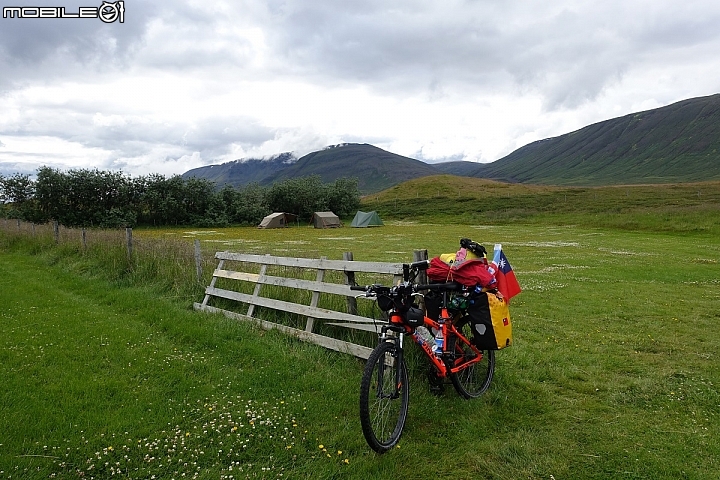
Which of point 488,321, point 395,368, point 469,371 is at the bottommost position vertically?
point 469,371

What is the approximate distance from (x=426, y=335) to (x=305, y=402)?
65.9 inches

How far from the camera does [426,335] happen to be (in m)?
5.26

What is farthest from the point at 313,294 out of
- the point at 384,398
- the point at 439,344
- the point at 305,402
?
the point at 384,398

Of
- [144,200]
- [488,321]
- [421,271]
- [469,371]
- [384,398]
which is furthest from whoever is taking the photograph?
[144,200]

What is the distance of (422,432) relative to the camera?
4.91 metres

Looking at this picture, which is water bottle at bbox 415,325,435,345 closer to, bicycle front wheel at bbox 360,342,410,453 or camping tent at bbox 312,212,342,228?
bicycle front wheel at bbox 360,342,410,453

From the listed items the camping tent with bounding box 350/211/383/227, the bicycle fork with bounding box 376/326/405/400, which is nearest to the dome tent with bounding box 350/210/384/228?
the camping tent with bounding box 350/211/383/227

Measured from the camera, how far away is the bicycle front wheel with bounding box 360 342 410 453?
425 centimetres

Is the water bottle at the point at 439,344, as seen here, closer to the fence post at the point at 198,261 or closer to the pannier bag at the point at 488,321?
the pannier bag at the point at 488,321

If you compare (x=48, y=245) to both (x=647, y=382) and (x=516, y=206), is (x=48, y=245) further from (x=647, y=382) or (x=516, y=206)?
(x=516, y=206)

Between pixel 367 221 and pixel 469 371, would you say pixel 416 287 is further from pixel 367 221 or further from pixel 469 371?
pixel 367 221

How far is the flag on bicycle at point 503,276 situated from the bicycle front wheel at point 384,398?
5.70 feet

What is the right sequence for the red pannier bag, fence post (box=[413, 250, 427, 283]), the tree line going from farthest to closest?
1. the tree line
2. fence post (box=[413, 250, 427, 283])
3. the red pannier bag

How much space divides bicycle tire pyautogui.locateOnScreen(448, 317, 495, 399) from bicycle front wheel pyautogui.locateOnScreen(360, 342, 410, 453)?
95 centimetres
